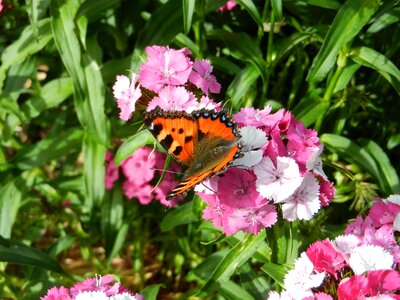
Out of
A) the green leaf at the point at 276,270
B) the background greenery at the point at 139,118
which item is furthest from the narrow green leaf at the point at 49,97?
the green leaf at the point at 276,270

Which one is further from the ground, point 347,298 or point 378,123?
point 347,298

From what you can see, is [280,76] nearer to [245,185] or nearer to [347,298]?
[245,185]

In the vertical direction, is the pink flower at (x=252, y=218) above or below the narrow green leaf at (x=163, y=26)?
below

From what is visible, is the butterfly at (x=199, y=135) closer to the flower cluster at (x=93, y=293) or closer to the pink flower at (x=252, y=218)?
the pink flower at (x=252, y=218)

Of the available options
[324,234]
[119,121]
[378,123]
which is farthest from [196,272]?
[378,123]

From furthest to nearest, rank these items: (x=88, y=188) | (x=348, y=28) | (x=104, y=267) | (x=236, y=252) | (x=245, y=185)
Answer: (x=104, y=267) < (x=88, y=188) < (x=348, y=28) < (x=236, y=252) < (x=245, y=185)

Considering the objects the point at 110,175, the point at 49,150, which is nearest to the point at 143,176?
the point at 110,175
